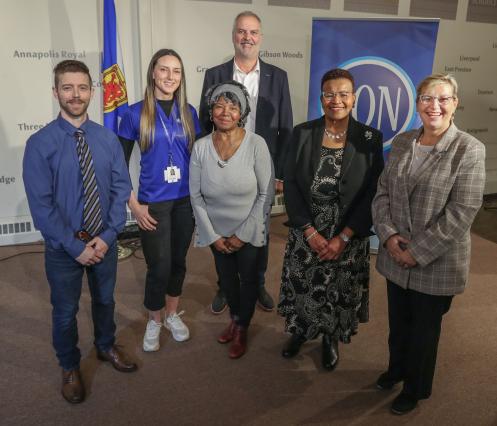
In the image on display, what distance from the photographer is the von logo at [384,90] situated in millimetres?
3539

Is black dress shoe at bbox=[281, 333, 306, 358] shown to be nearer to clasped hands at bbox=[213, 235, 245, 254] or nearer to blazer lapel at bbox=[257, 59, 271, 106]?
clasped hands at bbox=[213, 235, 245, 254]

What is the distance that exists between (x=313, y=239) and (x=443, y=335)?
4.07ft

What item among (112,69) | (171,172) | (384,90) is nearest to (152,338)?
(171,172)

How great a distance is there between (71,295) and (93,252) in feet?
0.80

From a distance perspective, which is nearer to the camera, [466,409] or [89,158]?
[89,158]

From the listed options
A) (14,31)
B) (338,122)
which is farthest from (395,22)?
(14,31)

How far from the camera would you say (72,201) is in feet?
6.50

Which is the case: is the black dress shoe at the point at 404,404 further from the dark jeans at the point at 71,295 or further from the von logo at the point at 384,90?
the von logo at the point at 384,90

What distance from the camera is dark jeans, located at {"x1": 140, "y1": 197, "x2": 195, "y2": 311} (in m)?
2.40

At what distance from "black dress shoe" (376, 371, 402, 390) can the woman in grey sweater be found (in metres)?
0.79

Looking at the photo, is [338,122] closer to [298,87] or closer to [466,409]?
[466,409]

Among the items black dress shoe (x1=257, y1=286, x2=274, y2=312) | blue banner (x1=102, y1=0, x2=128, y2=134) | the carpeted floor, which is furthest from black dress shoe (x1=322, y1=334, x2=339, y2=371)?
blue banner (x1=102, y1=0, x2=128, y2=134)

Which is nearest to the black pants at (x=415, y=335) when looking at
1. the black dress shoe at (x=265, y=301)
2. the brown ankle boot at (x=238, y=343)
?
the brown ankle boot at (x=238, y=343)

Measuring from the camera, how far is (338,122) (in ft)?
7.08
